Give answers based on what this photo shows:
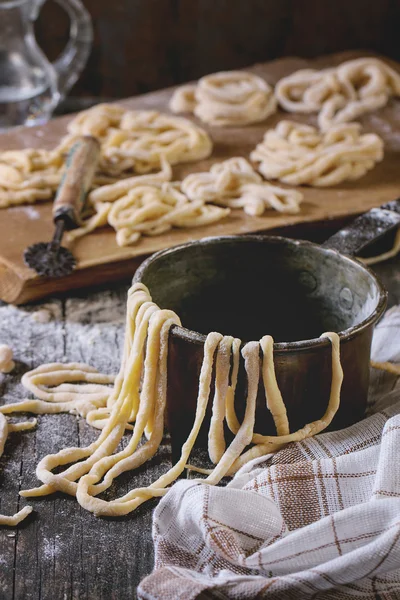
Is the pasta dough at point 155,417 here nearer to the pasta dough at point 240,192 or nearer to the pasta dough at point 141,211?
the pasta dough at point 141,211

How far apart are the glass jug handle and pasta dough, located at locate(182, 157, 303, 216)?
0.97 meters

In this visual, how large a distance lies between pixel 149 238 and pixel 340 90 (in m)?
1.33

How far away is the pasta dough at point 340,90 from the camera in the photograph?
302 centimetres

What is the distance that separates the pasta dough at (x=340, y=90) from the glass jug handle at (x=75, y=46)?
2.46 feet

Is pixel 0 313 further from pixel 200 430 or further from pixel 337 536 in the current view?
pixel 337 536

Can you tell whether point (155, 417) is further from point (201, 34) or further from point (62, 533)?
point (201, 34)

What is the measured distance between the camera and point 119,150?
103 inches

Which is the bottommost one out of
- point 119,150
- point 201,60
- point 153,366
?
point 201,60

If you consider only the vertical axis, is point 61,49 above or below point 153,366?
below

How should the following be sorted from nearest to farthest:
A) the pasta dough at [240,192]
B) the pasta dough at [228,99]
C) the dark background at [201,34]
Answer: the pasta dough at [240,192] → the pasta dough at [228,99] → the dark background at [201,34]

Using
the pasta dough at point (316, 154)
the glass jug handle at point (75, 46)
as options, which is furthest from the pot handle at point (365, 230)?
the glass jug handle at point (75, 46)

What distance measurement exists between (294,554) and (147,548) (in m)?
0.25

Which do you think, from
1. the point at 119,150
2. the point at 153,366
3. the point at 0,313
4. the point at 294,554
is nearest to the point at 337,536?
the point at 294,554

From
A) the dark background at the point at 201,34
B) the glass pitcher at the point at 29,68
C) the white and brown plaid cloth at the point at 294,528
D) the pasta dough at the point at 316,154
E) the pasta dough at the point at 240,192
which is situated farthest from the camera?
the dark background at the point at 201,34
